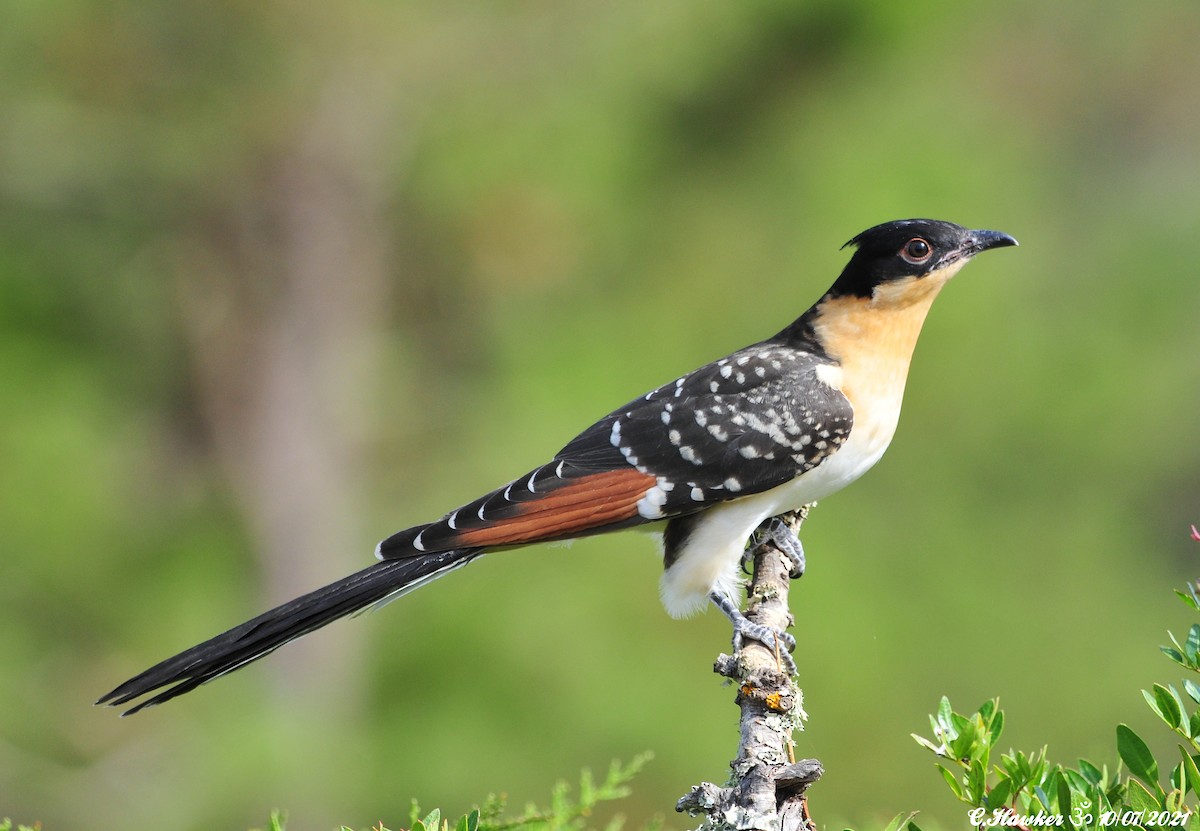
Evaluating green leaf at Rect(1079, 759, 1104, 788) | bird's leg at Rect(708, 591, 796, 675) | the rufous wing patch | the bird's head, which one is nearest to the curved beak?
the bird's head

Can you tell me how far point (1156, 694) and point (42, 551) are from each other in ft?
20.7

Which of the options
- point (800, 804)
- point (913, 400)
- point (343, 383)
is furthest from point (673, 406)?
point (913, 400)

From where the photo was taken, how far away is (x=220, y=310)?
7.19 meters

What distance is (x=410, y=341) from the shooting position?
304 inches

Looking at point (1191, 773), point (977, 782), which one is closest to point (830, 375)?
point (977, 782)

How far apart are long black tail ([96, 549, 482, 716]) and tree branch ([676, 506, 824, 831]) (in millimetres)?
845

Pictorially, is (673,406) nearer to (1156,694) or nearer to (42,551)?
(1156,694)

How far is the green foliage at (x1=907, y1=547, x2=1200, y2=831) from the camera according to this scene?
1.70 metres

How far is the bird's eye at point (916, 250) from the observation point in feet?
10.8

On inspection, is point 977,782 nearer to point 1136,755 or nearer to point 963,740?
point 963,740

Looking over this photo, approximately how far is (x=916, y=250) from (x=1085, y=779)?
1.74 m

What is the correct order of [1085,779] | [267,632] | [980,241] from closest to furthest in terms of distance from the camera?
[1085,779] → [267,632] → [980,241]

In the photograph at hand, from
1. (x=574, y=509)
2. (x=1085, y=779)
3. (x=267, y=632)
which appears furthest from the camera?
(x=574, y=509)

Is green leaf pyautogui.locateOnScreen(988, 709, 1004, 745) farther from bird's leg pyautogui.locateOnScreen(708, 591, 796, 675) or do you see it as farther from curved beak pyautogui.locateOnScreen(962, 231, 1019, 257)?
curved beak pyautogui.locateOnScreen(962, 231, 1019, 257)
